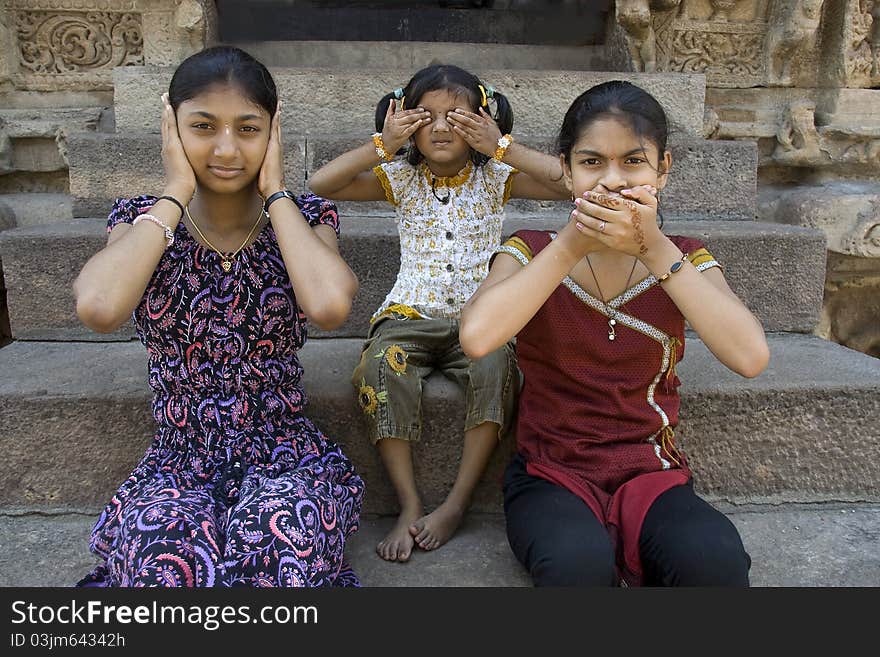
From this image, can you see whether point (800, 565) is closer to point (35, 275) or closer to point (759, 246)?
point (759, 246)

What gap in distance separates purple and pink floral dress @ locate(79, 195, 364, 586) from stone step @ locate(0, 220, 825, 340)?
68cm

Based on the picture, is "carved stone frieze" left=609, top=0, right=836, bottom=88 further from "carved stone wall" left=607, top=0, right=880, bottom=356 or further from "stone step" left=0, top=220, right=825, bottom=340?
"stone step" left=0, top=220, right=825, bottom=340

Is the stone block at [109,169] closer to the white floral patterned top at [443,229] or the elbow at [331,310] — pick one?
the white floral patterned top at [443,229]

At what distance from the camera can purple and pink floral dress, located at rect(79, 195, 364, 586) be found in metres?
1.56

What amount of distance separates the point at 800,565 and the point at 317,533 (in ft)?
3.83

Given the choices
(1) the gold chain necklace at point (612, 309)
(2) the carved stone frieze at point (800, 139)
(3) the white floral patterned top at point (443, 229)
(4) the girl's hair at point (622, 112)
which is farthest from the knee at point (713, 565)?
(2) the carved stone frieze at point (800, 139)

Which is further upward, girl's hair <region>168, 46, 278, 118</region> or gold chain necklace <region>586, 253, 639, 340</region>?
girl's hair <region>168, 46, 278, 118</region>

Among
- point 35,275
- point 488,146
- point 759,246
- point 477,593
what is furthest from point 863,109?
point 35,275

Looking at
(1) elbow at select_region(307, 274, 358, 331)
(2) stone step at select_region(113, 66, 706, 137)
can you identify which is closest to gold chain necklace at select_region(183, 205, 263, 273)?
(1) elbow at select_region(307, 274, 358, 331)

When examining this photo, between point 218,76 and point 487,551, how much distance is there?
1.27 metres

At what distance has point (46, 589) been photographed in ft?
5.32

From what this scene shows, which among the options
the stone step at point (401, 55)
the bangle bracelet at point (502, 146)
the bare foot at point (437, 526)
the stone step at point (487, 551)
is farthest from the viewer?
the stone step at point (401, 55)

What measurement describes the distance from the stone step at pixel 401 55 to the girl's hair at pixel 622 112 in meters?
2.08

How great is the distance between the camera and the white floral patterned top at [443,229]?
220 cm
